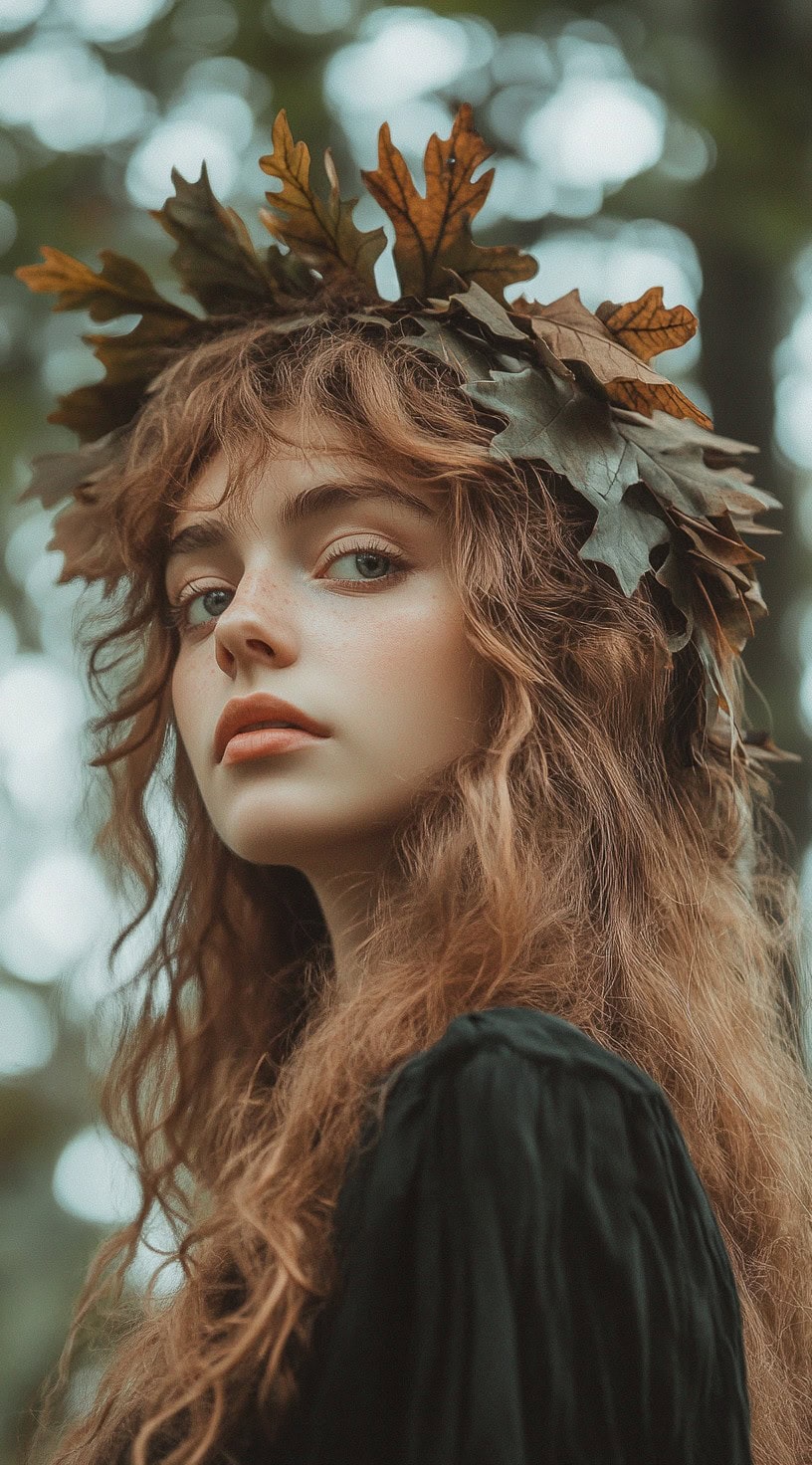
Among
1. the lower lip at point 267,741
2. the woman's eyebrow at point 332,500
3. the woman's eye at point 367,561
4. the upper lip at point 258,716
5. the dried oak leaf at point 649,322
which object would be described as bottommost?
the lower lip at point 267,741

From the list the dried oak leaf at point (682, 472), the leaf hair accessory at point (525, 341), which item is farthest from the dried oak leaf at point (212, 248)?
the dried oak leaf at point (682, 472)

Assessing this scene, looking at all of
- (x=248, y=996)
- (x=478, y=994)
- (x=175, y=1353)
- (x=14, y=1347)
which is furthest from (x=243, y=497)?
(x=14, y=1347)

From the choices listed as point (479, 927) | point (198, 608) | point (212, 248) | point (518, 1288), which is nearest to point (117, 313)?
point (212, 248)

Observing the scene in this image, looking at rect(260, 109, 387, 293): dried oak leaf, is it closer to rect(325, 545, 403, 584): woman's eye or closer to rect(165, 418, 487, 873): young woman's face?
rect(165, 418, 487, 873): young woman's face

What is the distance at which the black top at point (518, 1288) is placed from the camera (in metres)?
1.12

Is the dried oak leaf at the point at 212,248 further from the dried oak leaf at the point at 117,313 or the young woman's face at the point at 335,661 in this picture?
the young woman's face at the point at 335,661

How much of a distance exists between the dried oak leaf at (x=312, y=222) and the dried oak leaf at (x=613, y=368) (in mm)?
221

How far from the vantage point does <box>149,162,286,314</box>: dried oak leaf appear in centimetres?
189

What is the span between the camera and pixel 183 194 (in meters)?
1.89

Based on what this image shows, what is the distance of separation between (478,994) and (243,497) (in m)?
0.67

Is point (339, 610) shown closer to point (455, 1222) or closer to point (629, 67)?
point (455, 1222)

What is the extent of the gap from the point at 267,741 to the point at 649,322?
0.74 meters

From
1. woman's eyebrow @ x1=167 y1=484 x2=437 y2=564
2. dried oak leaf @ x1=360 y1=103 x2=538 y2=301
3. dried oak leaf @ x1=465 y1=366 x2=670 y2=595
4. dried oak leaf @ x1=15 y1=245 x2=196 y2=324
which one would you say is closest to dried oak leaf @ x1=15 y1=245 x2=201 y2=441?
dried oak leaf @ x1=15 y1=245 x2=196 y2=324

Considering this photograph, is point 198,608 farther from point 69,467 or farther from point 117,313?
point 117,313
